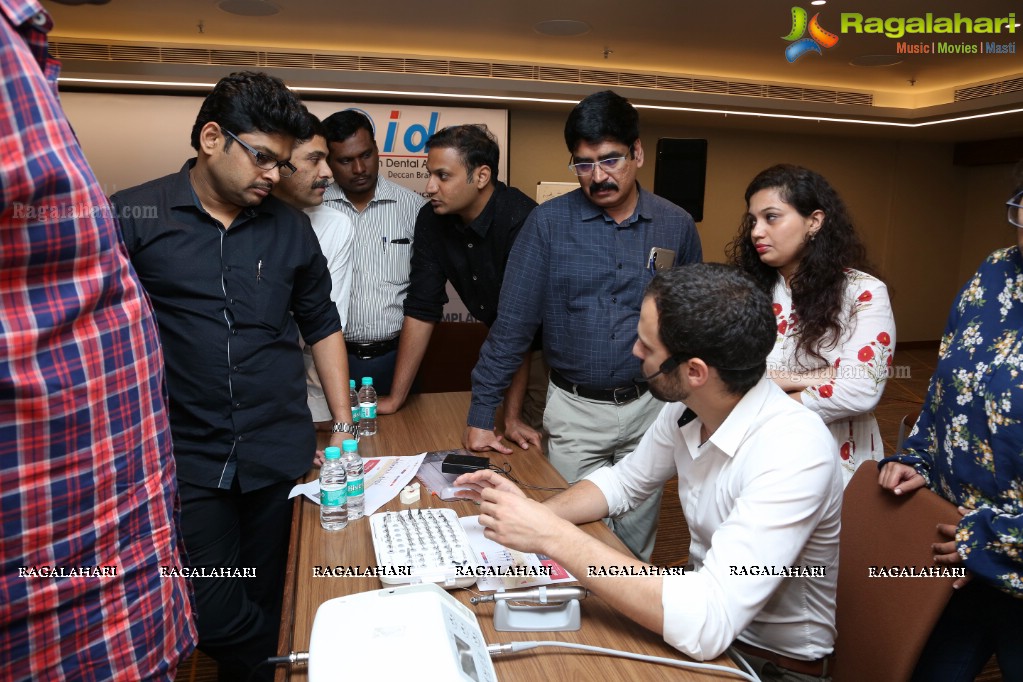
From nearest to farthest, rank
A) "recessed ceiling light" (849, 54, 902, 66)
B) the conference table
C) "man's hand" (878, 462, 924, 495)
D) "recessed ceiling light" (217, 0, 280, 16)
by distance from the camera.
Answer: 1. the conference table
2. "man's hand" (878, 462, 924, 495)
3. "recessed ceiling light" (217, 0, 280, 16)
4. "recessed ceiling light" (849, 54, 902, 66)

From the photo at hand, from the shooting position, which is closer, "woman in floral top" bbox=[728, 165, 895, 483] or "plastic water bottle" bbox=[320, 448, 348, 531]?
"plastic water bottle" bbox=[320, 448, 348, 531]

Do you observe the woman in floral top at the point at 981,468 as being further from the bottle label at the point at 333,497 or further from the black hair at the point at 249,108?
the black hair at the point at 249,108

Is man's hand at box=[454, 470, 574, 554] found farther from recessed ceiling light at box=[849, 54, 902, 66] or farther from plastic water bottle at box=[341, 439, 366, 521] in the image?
recessed ceiling light at box=[849, 54, 902, 66]

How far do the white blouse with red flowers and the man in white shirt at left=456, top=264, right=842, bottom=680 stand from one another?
65 centimetres

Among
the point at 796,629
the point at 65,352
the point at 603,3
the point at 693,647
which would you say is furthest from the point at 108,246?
the point at 603,3

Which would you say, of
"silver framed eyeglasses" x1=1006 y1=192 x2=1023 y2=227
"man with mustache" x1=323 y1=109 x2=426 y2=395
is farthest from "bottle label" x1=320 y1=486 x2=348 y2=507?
"silver framed eyeglasses" x1=1006 y1=192 x2=1023 y2=227

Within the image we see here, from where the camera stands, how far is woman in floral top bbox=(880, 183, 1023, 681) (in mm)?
1302

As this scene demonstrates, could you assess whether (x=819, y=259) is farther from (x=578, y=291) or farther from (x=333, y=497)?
(x=333, y=497)

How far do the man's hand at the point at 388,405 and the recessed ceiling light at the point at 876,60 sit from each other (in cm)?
564

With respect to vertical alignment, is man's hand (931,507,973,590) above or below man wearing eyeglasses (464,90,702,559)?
below

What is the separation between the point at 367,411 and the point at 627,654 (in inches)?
48.0

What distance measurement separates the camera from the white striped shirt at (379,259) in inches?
104

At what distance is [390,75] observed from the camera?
582 cm

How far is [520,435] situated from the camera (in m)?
2.08
